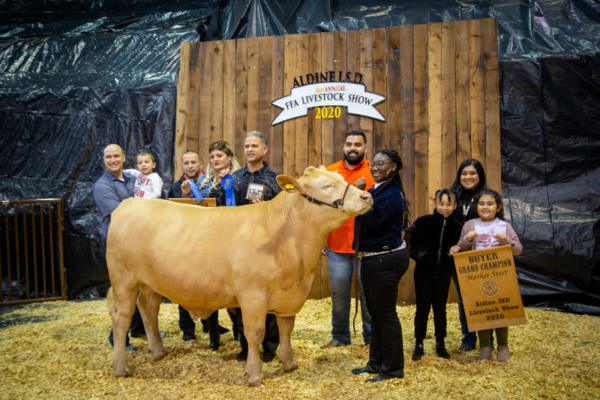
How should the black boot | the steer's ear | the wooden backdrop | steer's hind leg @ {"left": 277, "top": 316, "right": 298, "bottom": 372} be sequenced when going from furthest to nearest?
the wooden backdrop, the black boot, steer's hind leg @ {"left": 277, "top": 316, "right": 298, "bottom": 372}, the steer's ear

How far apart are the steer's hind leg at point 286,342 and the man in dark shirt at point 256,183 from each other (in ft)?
1.04

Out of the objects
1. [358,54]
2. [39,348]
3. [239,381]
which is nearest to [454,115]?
[358,54]

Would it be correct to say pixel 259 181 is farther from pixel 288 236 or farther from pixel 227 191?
pixel 288 236

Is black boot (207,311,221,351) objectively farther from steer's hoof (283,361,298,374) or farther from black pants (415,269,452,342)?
black pants (415,269,452,342)

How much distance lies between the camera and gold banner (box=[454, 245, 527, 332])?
354 centimetres

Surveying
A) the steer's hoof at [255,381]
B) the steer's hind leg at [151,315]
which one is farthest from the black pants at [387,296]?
the steer's hind leg at [151,315]

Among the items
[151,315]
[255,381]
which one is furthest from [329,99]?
[255,381]

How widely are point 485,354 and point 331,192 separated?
2.16 metres

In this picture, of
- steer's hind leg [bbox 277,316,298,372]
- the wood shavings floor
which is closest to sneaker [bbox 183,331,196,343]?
the wood shavings floor

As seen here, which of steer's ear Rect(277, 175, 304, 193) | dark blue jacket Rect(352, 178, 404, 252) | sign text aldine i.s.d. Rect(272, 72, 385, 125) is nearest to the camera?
steer's ear Rect(277, 175, 304, 193)

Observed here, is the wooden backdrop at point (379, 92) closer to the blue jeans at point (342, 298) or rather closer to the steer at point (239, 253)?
the blue jeans at point (342, 298)

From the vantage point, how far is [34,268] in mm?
6055

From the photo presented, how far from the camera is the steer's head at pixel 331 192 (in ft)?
9.34

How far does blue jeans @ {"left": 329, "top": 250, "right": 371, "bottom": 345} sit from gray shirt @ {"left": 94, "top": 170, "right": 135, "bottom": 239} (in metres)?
2.20
